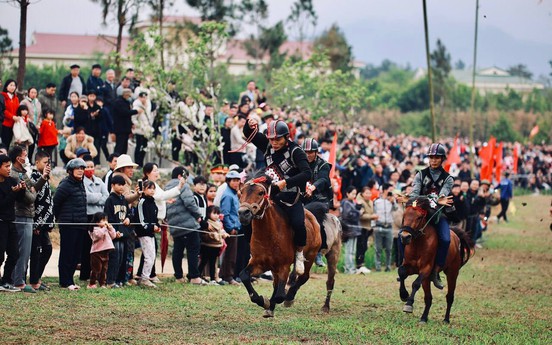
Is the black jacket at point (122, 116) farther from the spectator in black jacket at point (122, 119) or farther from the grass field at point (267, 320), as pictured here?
the grass field at point (267, 320)

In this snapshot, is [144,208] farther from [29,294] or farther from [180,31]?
[180,31]

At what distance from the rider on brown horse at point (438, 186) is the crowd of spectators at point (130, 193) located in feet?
2.87

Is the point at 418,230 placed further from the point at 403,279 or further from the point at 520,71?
the point at 520,71

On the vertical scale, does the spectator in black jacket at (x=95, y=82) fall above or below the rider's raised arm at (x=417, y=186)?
above

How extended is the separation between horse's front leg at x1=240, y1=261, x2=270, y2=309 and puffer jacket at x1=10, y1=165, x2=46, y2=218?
3765mm

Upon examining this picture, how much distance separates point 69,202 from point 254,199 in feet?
15.1

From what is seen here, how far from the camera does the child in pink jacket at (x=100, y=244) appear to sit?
1705cm

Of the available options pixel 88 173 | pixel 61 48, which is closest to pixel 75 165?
pixel 88 173

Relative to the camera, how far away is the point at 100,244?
56.2 feet

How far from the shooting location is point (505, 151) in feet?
223

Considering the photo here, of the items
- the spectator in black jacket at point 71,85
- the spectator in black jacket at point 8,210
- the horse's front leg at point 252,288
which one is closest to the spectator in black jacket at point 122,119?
the spectator in black jacket at point 71,85

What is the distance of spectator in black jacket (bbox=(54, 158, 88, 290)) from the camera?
16.9 meters

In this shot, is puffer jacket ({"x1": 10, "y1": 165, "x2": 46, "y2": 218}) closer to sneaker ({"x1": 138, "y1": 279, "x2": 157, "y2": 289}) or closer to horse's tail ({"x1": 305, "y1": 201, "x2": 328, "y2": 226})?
sneaker ({"x1": 138, "y1": 279, "x2": 157, "y2": 289})

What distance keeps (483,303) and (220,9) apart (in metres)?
36.2
